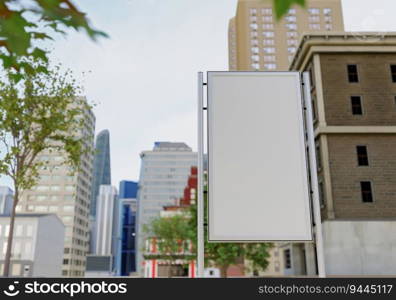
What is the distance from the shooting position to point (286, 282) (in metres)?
5.21

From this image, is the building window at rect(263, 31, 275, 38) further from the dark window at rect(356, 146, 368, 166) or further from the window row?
the dark window at rect(356, 146, 368, 166)

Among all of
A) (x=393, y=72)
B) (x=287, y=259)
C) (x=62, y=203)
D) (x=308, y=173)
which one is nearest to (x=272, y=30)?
(x=62, y=203)

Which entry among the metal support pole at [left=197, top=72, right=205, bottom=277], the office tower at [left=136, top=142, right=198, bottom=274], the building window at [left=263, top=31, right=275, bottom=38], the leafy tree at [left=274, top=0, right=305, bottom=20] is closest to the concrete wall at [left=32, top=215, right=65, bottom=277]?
the building window at [left=263, top=31, right=275, bottom=38]

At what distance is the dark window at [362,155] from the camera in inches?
1129

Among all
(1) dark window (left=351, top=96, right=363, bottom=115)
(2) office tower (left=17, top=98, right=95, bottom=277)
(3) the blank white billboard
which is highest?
(2) office tower (left=17, top=98, right=95, bottom=277)

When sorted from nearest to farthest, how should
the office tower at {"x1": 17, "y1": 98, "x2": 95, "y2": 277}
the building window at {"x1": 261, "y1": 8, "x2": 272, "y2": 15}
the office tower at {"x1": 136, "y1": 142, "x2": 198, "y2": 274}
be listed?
1. the building window at {"x1": 261, "y1": 8, "x2": 272, "y2": 15}
2. the office tower at {"x1": 17, "y1": 98, "x2": 95, "y2": 277}
3. the office tower at {"x1": 136, "y1": 142, "x2": 198, "y2": 274}

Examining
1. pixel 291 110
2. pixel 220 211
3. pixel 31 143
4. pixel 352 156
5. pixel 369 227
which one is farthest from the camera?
pixel 352 156

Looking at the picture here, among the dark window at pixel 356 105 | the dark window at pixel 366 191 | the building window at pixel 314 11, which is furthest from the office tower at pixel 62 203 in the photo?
the dark window at pixel 366 191

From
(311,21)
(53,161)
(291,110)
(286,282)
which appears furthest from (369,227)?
(53,161)

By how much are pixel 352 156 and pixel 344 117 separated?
9.19 feet

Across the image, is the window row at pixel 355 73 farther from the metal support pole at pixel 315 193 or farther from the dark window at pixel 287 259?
the metal support pole at pixel 315 193

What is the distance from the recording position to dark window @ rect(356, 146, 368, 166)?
2869 centimetres

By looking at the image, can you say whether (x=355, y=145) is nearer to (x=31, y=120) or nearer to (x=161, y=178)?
(x=31, y=120)

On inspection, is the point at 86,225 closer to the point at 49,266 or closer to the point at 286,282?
the point at 49,266
